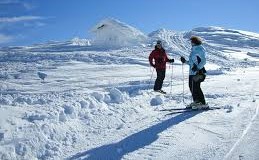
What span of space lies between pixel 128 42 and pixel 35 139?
150 feet

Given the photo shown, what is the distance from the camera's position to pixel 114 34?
5400 cm

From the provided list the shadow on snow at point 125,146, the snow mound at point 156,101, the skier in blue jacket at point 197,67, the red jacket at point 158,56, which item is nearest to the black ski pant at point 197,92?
the skier in blue jacket at point 197,67

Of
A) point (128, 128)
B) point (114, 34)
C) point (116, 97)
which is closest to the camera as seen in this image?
point (128, 128)

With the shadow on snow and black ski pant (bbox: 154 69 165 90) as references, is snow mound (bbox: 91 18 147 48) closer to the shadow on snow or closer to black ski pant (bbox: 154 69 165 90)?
black ski pant (bbox: 154 69 165 90)

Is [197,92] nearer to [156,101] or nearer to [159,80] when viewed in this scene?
[156,101]

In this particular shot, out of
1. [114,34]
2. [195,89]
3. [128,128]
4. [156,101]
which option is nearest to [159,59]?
[156,101]

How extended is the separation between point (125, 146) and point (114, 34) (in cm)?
4610

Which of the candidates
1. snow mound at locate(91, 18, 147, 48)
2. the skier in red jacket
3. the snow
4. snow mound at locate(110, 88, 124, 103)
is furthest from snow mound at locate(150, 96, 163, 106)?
snow mound at locate(91, 18, 147, 48)

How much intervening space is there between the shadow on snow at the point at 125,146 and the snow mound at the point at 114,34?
43728mm

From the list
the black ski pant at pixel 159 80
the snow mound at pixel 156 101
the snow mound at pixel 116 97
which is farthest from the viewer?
the black ski pant at pixel 159 80

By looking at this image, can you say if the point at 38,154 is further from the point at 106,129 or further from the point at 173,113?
Result: the point at 173,113

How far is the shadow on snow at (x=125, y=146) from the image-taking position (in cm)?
796

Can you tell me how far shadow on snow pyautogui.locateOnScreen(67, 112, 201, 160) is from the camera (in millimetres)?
7961

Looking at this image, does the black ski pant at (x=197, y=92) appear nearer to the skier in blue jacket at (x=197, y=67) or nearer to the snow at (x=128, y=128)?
the skier in blue jacket at (x=197, y=67)
